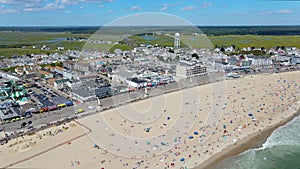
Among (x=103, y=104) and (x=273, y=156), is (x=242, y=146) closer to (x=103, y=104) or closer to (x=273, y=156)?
(x=273, y=156)

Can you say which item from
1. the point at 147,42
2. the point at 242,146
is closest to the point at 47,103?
the point at 242,146

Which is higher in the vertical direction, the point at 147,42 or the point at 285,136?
the point at 147,42

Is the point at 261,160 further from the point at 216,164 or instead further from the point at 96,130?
the point at 96,130

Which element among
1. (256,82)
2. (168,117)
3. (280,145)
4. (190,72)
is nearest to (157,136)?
(168,117)

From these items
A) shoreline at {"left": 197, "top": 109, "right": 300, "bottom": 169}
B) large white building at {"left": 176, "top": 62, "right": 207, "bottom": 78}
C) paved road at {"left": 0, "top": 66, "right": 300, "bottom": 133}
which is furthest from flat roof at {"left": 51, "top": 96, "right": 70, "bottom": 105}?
large white building at {"left": 176, "top": 62, "right": 207, "bottom": 78}

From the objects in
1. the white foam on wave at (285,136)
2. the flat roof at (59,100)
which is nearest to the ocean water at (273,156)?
the white foam on wave at (285,136)

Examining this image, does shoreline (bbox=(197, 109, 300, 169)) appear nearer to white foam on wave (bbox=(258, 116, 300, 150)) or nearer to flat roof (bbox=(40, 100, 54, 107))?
white foam on wave (bbox=(258, 116, 300, 150))
